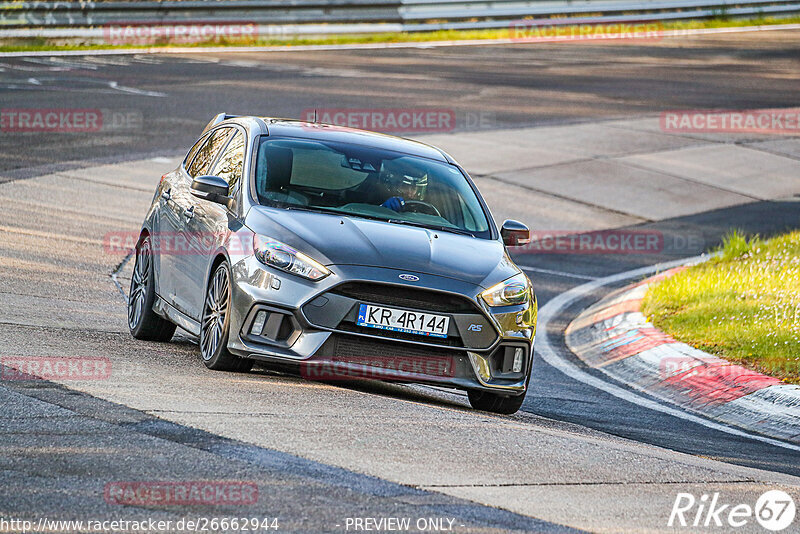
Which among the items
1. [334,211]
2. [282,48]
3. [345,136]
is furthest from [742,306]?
[282,48]

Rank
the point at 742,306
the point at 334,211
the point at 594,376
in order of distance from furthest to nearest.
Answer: the point at 742,306
the point at 594,376
the point at 334,211

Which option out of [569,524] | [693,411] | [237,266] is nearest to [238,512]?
[569,524]

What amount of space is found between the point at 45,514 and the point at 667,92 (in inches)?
1039

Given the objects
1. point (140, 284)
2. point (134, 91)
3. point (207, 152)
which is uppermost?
point (207, 152)

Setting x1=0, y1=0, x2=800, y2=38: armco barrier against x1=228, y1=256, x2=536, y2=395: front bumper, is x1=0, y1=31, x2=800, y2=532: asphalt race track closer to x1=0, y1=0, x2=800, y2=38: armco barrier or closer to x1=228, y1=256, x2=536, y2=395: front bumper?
x1=228, y1=256, x2=536, y2=395: front bumper

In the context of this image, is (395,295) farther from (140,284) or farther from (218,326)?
(140,284)

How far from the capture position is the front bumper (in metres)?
7.59

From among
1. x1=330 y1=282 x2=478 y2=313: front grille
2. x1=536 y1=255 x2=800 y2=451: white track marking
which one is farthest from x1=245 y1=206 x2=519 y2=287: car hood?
x1=536 y1=255 x2=800 y2=451: white track marking

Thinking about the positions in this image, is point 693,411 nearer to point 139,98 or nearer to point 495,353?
point 495,353

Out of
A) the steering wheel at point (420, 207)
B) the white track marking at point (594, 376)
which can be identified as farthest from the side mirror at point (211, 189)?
the white track marking at point (594, 376)

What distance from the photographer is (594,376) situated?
1073 centimetres

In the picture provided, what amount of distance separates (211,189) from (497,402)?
7.60 feet

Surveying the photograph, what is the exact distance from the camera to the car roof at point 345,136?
920 centimetres

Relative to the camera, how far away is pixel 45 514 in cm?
497
